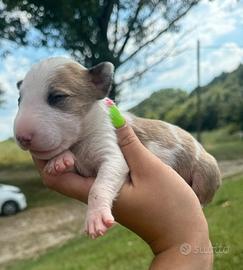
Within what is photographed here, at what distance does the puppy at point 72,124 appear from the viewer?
2.13 metres

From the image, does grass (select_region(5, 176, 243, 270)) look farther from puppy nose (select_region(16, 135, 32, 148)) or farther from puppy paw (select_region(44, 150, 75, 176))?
puppy nose (select_region(16, 135, 32, 148))

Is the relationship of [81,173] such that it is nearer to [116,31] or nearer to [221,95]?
[116,31]

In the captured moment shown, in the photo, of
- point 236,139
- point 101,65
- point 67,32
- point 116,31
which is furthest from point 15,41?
point 101,65

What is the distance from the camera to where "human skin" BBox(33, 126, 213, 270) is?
2258mm

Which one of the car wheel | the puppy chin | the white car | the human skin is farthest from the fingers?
the car wheel

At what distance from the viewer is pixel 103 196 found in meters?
2.09

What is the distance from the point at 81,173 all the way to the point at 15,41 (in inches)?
562

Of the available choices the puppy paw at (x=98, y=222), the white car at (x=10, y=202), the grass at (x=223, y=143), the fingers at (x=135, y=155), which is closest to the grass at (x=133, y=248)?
the fingers at (x=135, y=155)

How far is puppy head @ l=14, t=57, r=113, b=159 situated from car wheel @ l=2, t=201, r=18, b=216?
12677mm

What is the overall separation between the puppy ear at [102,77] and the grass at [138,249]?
304 centimetres

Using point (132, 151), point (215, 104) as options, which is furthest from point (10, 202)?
point (132, 151)

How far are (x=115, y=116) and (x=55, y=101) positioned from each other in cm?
28

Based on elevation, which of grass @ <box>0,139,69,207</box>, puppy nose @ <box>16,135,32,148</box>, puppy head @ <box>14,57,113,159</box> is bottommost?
grass @ <box>0,139,69,207</box>

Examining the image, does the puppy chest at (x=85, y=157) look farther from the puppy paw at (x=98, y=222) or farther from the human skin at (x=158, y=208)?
the puppy paw at (x=98, y=222)
